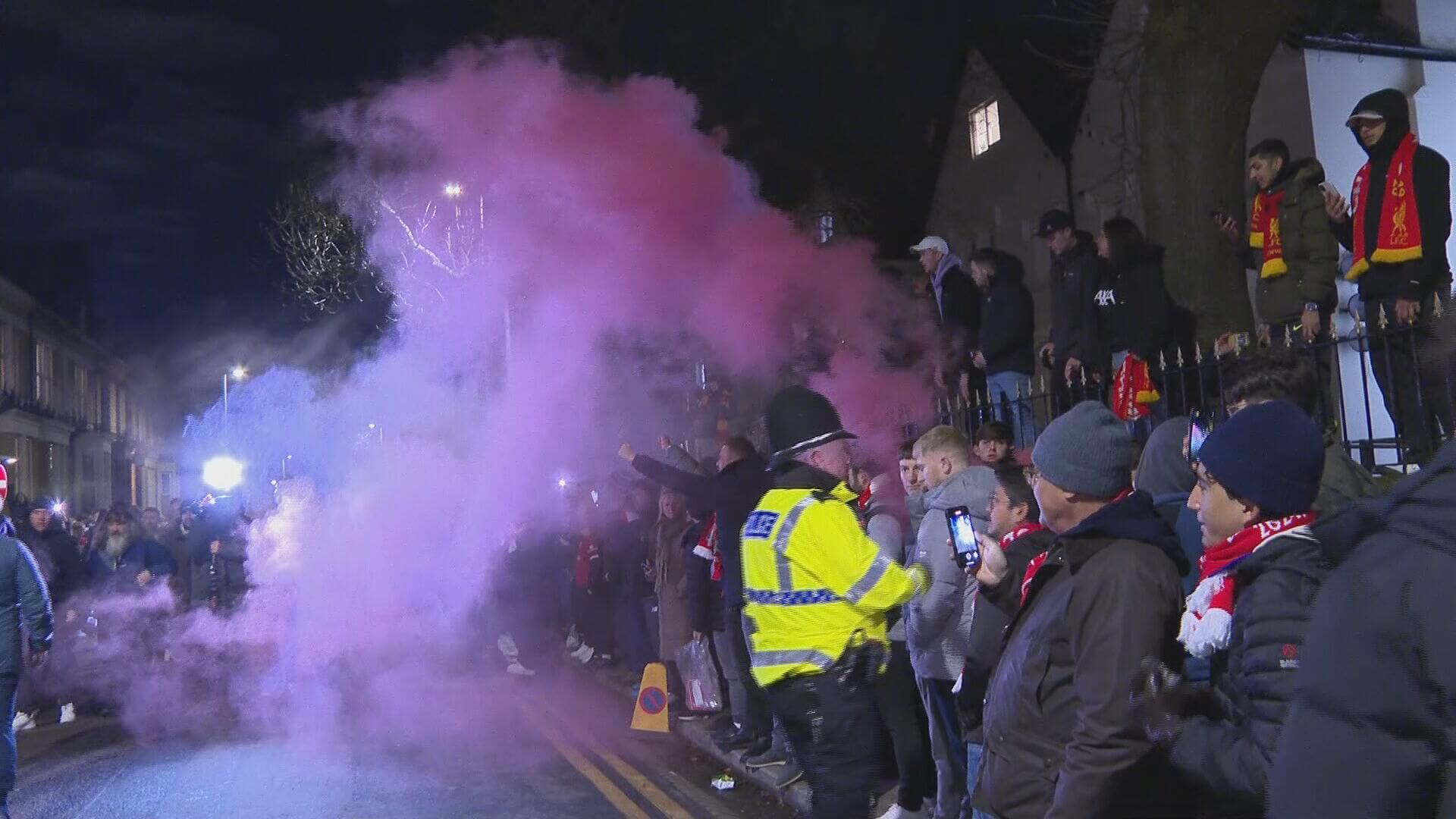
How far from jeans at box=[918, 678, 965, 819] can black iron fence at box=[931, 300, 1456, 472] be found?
2134 mm

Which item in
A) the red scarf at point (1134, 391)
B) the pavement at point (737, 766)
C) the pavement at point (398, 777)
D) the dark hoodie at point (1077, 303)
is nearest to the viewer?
the pavement at point (737, 766)

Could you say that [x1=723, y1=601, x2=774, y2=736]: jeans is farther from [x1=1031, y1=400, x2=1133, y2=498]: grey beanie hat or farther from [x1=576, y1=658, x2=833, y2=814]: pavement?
[x1=1031, y1=400, x2=1133, y2=498]: grey beanie hat

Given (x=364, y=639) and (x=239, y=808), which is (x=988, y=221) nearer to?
(x=364, y=639)

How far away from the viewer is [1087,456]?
130 inches

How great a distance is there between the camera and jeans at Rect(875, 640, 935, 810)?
6375 mm

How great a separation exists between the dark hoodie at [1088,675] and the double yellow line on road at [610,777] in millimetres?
4333

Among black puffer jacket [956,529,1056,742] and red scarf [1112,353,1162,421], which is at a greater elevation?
red scarf [1112,353,1162,421]

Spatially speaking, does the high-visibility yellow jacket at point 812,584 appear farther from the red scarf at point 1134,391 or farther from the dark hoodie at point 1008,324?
the dark hoodie at point 1008,324

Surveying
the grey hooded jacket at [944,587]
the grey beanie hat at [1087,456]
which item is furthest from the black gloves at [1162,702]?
the grey hooded jacket at [944,587]

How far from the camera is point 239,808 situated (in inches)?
294

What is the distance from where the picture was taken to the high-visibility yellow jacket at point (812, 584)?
14.8ft

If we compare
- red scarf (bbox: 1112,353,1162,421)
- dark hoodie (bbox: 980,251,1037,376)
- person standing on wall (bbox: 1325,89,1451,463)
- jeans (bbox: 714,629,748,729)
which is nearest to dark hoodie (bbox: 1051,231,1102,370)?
dark hoodie (bbox: 980,251,1037,376)

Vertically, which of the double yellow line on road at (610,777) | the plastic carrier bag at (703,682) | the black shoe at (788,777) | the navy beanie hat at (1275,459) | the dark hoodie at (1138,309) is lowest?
the double yellow line on road at (610,777)

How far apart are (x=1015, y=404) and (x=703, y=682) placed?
3.46 metres
